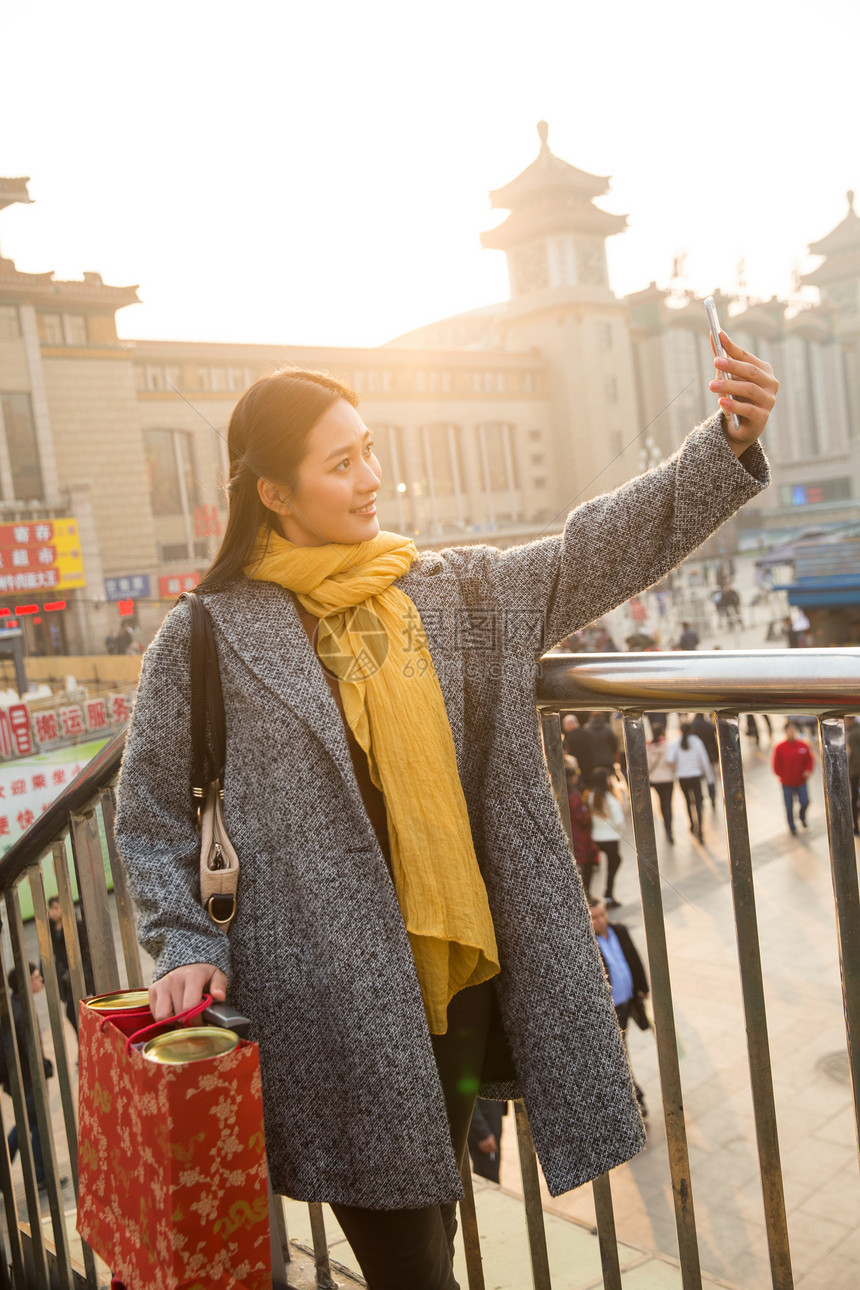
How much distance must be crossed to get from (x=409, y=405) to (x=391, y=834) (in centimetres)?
2450

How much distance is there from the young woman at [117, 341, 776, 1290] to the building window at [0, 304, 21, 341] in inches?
733

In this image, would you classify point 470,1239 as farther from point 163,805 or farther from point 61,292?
point 61,292

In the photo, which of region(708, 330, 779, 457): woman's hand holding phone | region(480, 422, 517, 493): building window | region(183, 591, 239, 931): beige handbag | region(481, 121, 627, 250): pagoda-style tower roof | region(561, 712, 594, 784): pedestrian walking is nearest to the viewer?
region(708, 330, 779, 457): woman's hand holding phone

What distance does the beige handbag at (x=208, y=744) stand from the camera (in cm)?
106

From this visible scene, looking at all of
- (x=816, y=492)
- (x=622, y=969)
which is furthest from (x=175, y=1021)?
(x=816, y=492)

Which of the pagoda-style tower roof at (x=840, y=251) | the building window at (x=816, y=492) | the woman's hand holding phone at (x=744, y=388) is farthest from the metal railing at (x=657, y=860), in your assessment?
the building window at (x=816, y=492)

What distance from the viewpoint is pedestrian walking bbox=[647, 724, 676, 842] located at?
24.1 feet

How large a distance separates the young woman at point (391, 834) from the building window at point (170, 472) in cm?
2021

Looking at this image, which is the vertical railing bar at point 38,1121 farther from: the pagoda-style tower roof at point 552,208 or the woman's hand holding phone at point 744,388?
the pagoda-style tower roof at point 552,208

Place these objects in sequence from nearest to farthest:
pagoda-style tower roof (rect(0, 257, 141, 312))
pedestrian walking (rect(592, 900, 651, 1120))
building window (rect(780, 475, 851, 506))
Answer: pedestrian walking (rect(592, 900, 651, 1120)) → pagoda-style tower roof (rect(0, 257, 141, 312)) → building window (rect(780, 475, 851, 506))

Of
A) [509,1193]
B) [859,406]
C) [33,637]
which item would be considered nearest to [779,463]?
[859,406]

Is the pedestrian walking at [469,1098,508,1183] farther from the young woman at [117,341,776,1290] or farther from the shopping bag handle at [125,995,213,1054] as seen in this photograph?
the shopping bag handle at [125,995,213,1054]

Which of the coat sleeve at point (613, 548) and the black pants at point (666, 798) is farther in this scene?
the black pants at point (666, 798)

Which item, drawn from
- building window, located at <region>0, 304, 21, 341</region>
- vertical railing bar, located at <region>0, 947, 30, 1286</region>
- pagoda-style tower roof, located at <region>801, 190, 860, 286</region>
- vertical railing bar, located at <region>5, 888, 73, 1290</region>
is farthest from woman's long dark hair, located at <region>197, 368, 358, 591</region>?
pagoda-style tower roof, located at <region>801, 190, 860, 286</region>
